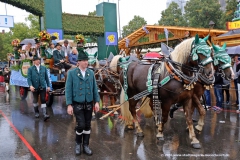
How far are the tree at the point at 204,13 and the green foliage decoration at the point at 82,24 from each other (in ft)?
50.4

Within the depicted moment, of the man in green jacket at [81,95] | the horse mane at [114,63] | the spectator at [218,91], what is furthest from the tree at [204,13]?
the man in green jacket at [81,95]

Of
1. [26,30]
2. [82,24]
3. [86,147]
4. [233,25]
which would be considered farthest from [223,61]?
[26,30]

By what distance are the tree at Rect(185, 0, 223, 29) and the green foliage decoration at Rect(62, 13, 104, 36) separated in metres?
15.4

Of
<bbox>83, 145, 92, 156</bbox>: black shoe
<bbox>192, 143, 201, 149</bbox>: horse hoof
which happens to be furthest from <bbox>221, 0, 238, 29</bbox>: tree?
<bbox>83, 145, 92, 156</bbox>: black shoe

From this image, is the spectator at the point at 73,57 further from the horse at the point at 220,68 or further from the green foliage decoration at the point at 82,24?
the green foliage decoration at the point at 82,24

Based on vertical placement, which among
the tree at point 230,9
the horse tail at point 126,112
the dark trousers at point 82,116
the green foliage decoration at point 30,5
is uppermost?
the tree at point 230,9

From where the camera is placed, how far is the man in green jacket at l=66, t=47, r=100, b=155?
4.65 metres

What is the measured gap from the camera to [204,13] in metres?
32.1

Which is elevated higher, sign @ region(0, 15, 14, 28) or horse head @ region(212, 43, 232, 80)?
sign @ region(0, 15, 14, 28)

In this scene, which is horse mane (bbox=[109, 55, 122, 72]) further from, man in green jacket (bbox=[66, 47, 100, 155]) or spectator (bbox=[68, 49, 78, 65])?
man in green jacket (bbox=[66, 47, 100, 155])

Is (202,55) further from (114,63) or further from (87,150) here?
(114,63)

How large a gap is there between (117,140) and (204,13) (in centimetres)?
2981

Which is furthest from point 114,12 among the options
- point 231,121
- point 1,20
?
point 231,121

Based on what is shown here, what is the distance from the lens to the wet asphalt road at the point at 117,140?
477 centimetres
